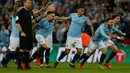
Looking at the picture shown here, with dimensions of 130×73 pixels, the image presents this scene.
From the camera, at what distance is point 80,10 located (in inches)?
905

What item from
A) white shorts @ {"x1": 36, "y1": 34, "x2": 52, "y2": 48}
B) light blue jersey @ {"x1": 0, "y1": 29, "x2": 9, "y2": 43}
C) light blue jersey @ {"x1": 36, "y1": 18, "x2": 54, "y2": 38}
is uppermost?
light blue jersey @ {"x1": 36, "y1": 18, "x2": 54, "y2": 38}

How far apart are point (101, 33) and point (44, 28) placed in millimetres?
2399

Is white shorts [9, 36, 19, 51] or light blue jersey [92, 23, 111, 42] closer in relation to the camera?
white shorts [9, 36, 19, 51]

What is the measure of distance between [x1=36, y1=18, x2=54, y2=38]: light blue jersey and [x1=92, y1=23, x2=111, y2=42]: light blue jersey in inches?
76.5

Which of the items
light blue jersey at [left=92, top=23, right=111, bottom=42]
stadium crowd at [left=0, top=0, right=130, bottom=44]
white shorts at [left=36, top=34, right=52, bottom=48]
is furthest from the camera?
stadium crowd at [left=0, top=0, right=130, bottom=44]

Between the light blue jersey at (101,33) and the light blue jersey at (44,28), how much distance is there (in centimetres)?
194

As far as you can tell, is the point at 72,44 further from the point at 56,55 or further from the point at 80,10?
the point at 56,55

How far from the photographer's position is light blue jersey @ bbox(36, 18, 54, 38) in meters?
22.8

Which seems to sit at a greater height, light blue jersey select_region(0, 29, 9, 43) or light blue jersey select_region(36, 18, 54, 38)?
light blue jersey select_region(36, 18, 54, 38)

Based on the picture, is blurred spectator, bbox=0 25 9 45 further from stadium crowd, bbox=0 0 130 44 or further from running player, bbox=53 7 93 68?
running player, bbox=53 7 93 68

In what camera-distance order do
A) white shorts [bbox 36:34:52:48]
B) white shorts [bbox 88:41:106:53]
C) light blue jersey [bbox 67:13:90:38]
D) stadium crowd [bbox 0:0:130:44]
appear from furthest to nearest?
stadium crowd [bbox 0:0:130:44] < light blue jersey [bbox 67:13:90:38] < white shorts [bbox 88:41:106:53] < white shorts [bbox 36:34:52:48]

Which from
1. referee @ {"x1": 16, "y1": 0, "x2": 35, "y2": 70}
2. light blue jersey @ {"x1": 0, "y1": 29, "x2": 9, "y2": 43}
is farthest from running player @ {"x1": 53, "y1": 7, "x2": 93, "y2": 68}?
light blue jersey @ {"x1": 0, "y1": 29, "x2": 9, "y2": 43}

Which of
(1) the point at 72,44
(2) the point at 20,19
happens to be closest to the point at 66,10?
(1) the point at 72,44

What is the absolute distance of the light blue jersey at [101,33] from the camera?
22438 mm
